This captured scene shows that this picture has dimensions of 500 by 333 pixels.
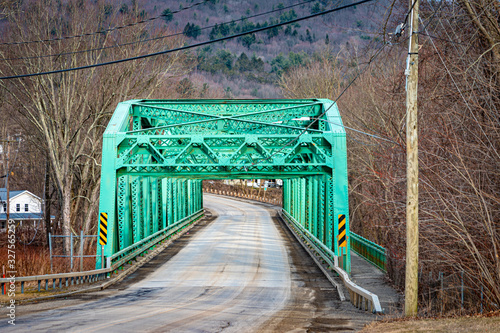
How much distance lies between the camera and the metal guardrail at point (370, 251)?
69.4 ft

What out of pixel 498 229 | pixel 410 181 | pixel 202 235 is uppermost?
pixel 410 181

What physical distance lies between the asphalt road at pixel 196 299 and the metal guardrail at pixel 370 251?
3.79 metres

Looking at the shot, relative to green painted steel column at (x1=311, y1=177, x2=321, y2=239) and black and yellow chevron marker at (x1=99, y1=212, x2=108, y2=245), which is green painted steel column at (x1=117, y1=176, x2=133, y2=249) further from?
green painted steel column at (x1=311, y1=177, x2=321, y2=239)

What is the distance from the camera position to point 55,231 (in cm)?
3731

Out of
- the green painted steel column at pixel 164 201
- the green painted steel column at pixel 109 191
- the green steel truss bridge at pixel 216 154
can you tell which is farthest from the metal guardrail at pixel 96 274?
the green painted steel column at pixel 164 201

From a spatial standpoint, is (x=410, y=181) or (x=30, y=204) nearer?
(x=410, y=181)

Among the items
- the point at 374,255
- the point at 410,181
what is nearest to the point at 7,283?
the point at 410,181

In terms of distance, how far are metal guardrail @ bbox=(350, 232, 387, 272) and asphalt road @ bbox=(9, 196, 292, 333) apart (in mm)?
3786

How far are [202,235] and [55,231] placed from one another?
35.2 ft

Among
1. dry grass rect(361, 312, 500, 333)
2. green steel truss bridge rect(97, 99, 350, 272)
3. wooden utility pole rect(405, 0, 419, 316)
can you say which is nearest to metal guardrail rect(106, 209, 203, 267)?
green steel truss bridge rect(97, 99, 350, 272)

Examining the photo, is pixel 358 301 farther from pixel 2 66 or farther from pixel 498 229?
pixel 2 66

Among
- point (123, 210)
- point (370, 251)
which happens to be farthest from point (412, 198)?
point (370, 251)

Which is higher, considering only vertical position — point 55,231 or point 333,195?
point 333,195

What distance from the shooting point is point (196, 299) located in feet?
48.9
